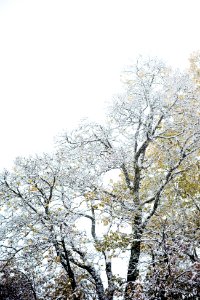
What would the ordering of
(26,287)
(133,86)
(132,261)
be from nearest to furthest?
1. (132,261)
2. (133,86)
3. (26,287)

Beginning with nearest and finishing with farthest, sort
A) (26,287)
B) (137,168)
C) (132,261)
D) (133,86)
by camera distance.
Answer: (132,261), (137,168), (133,86), (26,287)

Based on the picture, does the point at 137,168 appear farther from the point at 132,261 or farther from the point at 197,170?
the point at 132,261

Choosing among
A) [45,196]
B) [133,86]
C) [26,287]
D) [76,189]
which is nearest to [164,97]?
[133,86]

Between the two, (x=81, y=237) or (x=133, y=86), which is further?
(x=133, y=86)

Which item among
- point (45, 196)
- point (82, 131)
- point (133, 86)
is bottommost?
point (45, 196)

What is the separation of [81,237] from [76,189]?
1704 millimetres

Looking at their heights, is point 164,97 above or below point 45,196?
above

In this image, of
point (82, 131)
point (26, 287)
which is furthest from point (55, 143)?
point (26, 287)

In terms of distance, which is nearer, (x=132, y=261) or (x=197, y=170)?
(x=132, y=261)

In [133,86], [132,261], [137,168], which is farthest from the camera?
[133,86]

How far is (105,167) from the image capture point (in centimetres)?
1105

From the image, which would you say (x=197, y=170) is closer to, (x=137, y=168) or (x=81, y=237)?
(x=137, y=168)

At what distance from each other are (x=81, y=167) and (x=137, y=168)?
2204 mm

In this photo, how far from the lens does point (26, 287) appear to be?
15.4m
